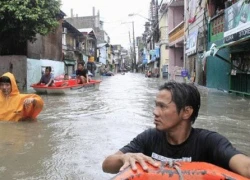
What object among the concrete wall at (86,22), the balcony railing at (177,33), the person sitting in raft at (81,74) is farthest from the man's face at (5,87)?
the concrete wall at (86,22)

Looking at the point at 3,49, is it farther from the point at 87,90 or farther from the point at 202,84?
the point at 202,84

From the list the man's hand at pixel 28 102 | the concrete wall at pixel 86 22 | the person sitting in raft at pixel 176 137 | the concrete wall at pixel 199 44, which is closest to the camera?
the person sitting in raft at pixel 176 137

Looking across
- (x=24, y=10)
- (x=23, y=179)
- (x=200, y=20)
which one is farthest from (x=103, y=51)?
(x=23, y=179)

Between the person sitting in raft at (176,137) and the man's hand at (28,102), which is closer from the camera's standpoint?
the person sitting in raft at (176,137)

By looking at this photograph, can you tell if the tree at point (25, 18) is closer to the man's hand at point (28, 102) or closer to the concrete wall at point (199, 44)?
the concrete wall at point (199, 44)

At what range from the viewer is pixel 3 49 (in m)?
19.2

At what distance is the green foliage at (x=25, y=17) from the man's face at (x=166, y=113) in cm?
1391

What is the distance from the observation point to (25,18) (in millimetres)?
Result: 15492

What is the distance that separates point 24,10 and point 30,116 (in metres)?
8.83

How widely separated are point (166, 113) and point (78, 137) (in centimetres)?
418

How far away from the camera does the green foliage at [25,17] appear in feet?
49.8

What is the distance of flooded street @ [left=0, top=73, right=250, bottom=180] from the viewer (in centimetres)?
436

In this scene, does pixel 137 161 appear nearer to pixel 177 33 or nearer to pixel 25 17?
pixel 25 17

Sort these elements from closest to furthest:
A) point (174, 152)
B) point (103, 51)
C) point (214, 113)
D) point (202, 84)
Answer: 1. point (174, 152)
2. point (214, 113)
3. point (202, 84)
4. point (103, 51)
